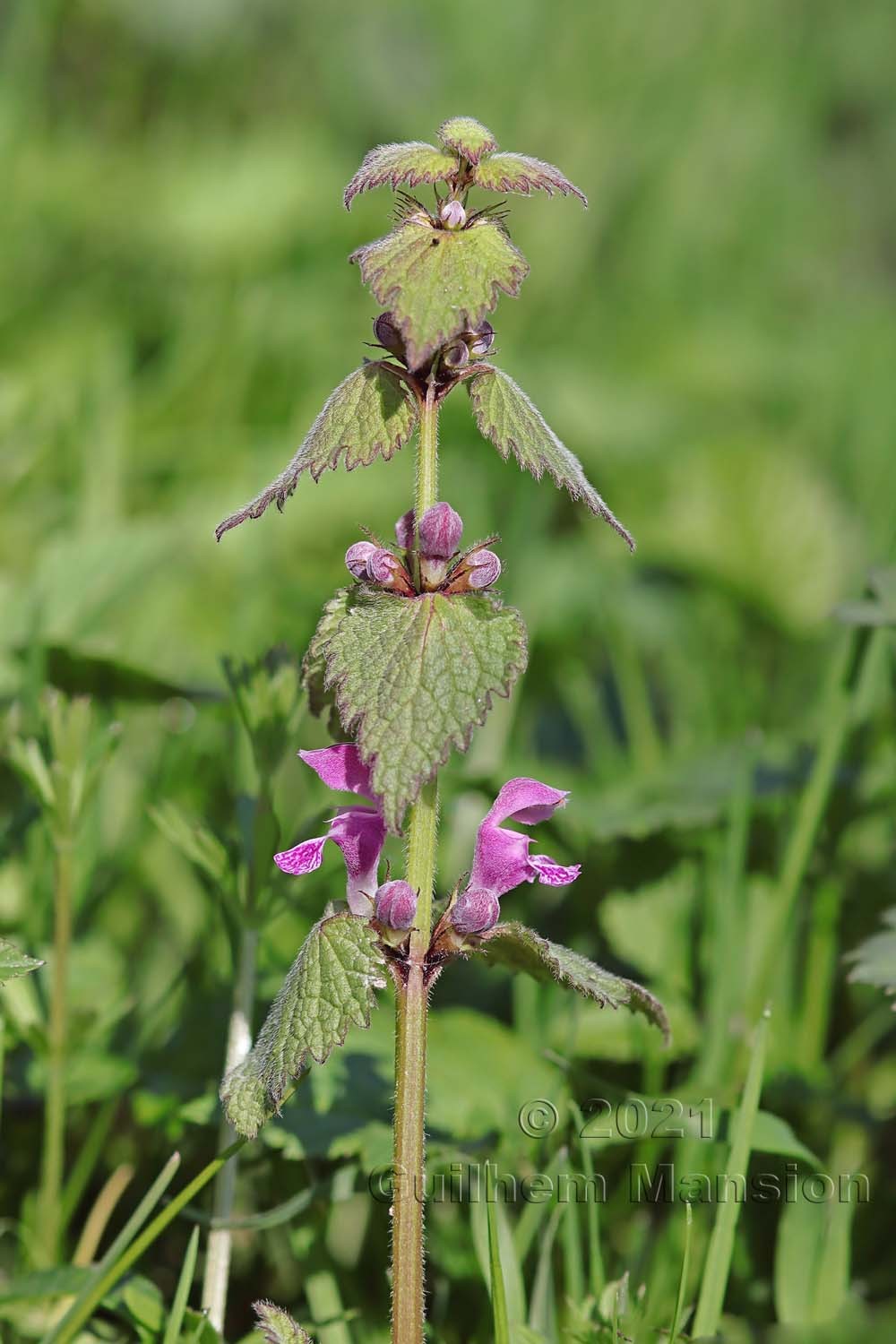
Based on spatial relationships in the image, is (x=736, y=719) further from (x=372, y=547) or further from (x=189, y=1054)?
(x=372, y=547)

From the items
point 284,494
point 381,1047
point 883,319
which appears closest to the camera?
point 284,494

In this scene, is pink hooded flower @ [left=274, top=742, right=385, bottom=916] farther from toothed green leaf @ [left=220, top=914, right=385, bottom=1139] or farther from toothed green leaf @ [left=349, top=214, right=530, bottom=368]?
toothed green leaf @ [left=349, top=214, right=530, bottom=368]

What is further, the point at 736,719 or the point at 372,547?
the point at 736,719

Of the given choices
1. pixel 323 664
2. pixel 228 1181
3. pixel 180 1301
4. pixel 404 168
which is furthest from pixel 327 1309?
pixel 404 168

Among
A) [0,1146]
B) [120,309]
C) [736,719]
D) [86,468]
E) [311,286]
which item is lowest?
[0,1146]

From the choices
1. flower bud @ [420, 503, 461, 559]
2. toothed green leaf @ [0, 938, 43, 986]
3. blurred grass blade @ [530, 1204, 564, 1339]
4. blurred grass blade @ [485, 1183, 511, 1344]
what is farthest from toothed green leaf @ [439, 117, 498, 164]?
blurred grass blade @ [530, 1204, 564, 1339]

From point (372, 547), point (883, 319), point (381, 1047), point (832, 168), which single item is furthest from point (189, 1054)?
point (832, 168)
